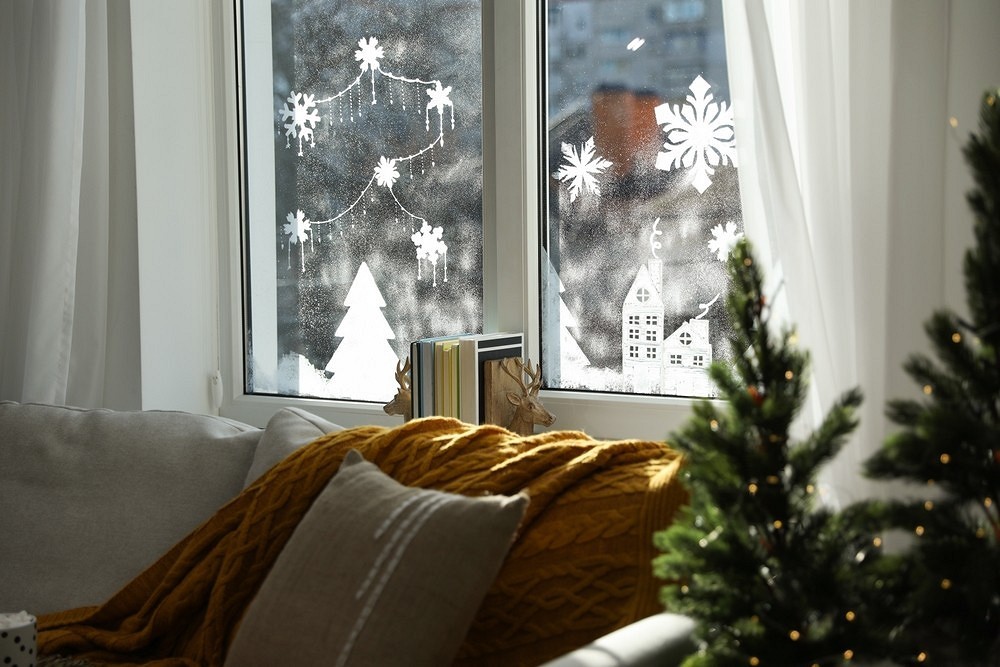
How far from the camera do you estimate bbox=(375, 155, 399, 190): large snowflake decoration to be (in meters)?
2.74

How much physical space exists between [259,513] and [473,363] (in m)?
0.73

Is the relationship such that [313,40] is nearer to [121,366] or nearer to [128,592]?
[121,366]

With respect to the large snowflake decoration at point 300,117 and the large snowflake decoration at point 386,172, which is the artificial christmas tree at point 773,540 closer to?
the large snowflake decoration at point 386,172

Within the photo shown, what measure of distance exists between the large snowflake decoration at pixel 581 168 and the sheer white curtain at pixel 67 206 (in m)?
1.22

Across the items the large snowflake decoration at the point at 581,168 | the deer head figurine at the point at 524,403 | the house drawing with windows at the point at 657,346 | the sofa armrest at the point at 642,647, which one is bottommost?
the sofa armrest at the point at 642,647

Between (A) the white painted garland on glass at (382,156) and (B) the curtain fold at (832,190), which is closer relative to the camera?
(B) the curtain fold at (832,190)

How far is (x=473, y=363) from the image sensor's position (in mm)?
2305

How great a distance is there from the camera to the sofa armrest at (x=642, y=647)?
1.13 meters

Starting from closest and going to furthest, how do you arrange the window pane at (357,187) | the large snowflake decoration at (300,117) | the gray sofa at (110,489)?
the gray sofa at (110,489), the window pane at (357,187), the large snowflake decoration at (300,117)

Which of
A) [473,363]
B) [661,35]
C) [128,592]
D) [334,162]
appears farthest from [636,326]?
[128,592]

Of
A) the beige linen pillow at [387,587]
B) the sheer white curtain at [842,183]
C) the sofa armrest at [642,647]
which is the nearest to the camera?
the sofa armrest at [642,647]

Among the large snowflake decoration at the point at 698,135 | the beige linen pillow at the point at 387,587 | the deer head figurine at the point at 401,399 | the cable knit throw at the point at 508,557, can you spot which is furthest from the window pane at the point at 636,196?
the beige linen pillow at the point at 387,587

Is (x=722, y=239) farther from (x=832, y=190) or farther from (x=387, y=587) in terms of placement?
(x=387, y=587)

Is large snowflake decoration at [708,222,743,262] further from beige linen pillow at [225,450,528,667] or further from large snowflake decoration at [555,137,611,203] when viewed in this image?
beige linen pillow at [225,450,528,667]
